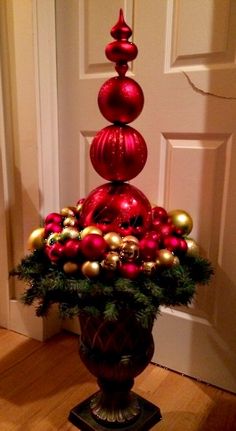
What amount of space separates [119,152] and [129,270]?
267 millimetres

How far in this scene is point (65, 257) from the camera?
77cm

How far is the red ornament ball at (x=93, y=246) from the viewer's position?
0.72 meters

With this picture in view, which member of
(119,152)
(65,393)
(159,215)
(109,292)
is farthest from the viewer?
(65,393)

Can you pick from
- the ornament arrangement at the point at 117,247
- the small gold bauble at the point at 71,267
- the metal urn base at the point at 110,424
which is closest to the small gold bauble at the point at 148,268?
the ornament arrangement at the point at 117,247

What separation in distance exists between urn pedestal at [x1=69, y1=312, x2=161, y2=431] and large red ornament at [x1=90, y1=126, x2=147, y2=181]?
12.7 inches

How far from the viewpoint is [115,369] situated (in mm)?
822

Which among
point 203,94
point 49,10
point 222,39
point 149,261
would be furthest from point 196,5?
point 149,261

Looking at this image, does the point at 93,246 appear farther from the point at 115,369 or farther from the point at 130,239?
the point at 115,369

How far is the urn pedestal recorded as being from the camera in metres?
0.82

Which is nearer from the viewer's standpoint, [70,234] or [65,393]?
[70,234]

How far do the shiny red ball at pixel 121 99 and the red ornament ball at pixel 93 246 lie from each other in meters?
0.28

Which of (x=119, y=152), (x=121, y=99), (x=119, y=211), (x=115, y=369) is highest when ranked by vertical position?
(x=121, y=99)

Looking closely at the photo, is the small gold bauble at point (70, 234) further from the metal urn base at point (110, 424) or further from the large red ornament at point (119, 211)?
the metal urn base at point (110, 424)

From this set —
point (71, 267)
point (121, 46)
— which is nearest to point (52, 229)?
point (71, 267)
